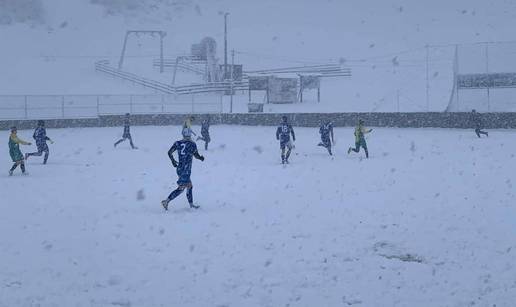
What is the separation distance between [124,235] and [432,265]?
5.06 meters

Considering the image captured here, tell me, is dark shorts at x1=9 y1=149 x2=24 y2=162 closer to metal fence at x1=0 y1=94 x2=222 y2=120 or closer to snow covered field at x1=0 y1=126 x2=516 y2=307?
snow covered field at x1=0 y1=126 x2=516 y2=307

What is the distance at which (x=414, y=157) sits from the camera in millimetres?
23438

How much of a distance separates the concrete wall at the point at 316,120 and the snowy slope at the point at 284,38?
36.7 ft

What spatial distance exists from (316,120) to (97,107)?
15827 millimetres

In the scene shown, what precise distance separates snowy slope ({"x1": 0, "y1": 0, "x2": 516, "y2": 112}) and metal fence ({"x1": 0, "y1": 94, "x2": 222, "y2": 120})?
8.18 meters

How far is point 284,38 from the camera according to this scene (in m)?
77.1

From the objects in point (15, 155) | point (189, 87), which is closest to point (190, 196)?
point (15, 155)

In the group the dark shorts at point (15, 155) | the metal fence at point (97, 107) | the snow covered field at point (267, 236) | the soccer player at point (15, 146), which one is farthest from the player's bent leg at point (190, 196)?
the metal fence at point (97, 107)

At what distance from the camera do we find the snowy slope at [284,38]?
59656 millimetres

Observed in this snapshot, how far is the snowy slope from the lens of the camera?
2349 inches

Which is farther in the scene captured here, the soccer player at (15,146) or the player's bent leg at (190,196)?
the soccer player at (15,146)

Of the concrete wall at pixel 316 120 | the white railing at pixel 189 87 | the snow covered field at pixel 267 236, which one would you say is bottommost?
the snow covered field at pixel 267 236

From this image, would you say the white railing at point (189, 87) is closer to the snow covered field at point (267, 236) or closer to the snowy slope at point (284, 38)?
the snowy slope at point (284, 38)

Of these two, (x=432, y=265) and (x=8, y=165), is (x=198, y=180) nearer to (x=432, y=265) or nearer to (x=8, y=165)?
(x=8, y=165)
